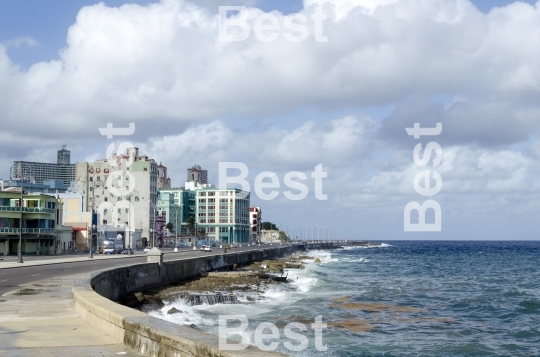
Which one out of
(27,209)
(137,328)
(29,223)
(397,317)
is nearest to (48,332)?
(137,328)

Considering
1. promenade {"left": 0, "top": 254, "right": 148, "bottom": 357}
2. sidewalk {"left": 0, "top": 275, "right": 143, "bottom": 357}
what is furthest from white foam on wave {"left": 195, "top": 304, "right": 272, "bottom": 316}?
sidewalk {"left": 0, "top": 275, "right": 143, "bottom": 357}

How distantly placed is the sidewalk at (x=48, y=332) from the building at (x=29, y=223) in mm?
64261

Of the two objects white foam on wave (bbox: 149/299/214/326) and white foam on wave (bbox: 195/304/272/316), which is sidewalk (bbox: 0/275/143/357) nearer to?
white foam on wave (bbox: 149/299/214/326)

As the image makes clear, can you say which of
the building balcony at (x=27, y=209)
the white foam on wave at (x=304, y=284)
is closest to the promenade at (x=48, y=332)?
the white foam on wave at (x=304, y=284)

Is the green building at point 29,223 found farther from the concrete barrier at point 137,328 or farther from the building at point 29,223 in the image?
the concrete barrier at point 137,328

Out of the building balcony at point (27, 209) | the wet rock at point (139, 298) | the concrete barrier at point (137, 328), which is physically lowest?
the wet rock at point (139, 298)

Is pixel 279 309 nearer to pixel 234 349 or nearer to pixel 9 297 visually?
pixel 9 297

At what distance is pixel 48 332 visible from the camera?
42.8ft

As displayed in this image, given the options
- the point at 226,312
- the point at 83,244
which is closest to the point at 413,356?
the point at 226,312

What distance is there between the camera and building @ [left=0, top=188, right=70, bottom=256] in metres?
80.3

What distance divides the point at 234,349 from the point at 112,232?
116206 millimetres

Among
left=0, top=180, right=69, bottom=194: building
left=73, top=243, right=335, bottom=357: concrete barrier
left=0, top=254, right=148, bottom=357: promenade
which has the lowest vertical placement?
left=0, top=254, right=148, bottom=357: promenade

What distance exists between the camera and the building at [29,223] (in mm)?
80312

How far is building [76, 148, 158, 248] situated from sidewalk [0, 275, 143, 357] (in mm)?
125498
